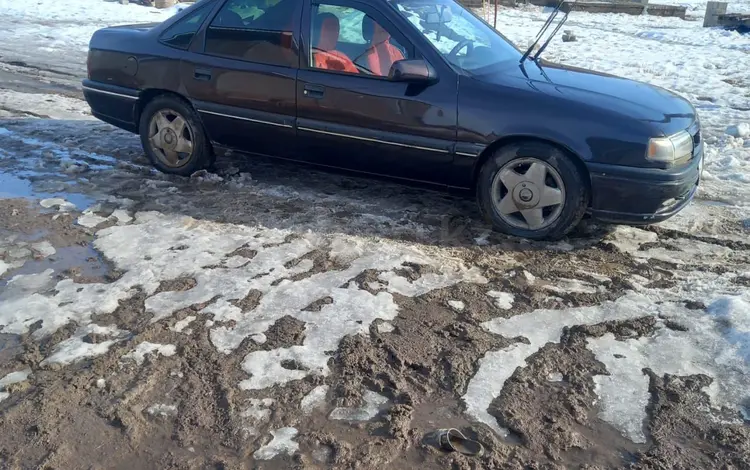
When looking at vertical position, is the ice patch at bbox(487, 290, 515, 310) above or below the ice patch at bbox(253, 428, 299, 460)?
above

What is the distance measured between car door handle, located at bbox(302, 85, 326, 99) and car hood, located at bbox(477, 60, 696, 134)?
118 centimetres

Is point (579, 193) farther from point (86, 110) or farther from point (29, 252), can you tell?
point (86, 110)

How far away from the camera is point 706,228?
16.8 feet

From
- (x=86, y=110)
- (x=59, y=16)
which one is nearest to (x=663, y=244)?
(x=86, y=110)

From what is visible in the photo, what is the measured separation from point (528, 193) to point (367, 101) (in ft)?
4.34

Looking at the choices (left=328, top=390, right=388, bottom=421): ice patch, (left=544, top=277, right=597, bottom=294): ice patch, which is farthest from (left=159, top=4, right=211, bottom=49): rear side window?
(left=328, top=390, right=388, bottom=421): ice patch

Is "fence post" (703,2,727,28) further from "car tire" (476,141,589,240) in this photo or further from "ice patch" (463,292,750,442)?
"ice patch" (463,292,750,442)

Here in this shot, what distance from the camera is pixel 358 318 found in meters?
3.84

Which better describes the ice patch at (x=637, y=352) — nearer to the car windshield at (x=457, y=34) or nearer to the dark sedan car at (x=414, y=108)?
the dark sedan car at (x=414, y=108)

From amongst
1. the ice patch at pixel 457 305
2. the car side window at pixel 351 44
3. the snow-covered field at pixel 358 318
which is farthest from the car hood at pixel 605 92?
the ice patch at pixel 457 305

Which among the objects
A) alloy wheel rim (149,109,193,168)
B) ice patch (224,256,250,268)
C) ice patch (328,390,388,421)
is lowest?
ice patch (328,390,388,421)

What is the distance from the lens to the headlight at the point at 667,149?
4.48m

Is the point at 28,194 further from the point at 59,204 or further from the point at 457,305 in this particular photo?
the point at 457,305

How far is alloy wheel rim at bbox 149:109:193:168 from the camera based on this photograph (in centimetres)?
598
